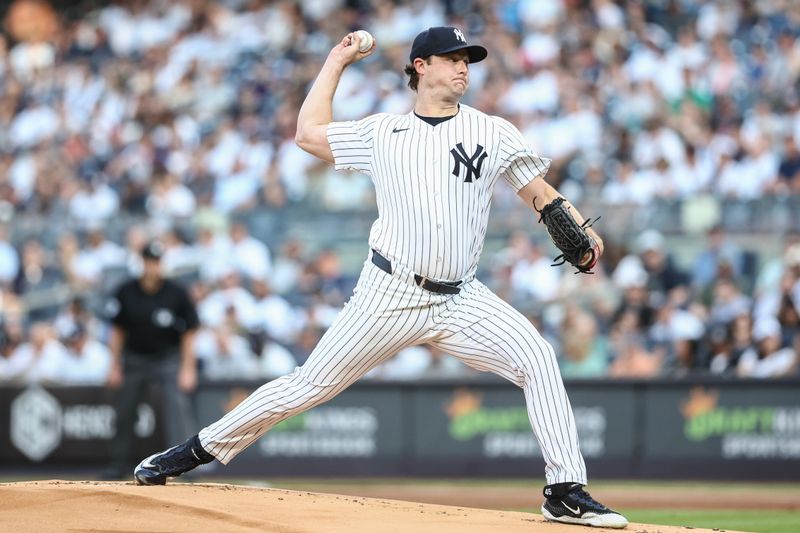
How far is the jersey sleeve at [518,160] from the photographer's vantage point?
623 centimetres

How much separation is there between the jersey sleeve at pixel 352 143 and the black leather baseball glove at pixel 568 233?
0.80m

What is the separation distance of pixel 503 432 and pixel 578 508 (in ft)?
22.3

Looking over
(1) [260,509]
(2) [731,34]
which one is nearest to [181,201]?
(2) [731,34]

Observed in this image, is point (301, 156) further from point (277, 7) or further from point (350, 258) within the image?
point (277, 7)

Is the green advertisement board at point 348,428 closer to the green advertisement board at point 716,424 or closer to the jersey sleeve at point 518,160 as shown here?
the green advertisement board at point 716,424

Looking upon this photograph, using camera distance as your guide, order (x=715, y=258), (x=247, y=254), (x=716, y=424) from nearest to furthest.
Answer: (x=716, y=424)
(x=715, y=258)
(x=247, y=254)

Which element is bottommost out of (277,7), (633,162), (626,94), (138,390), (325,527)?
(325,527)

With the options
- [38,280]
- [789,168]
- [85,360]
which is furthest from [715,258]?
[38,280]

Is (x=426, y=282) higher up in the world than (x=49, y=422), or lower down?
higher up

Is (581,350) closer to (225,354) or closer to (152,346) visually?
(225,354)

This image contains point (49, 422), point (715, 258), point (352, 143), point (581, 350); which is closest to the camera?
point (352, 143)

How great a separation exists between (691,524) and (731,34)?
915cm

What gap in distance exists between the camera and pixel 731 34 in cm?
1634

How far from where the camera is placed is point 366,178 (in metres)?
15.3
